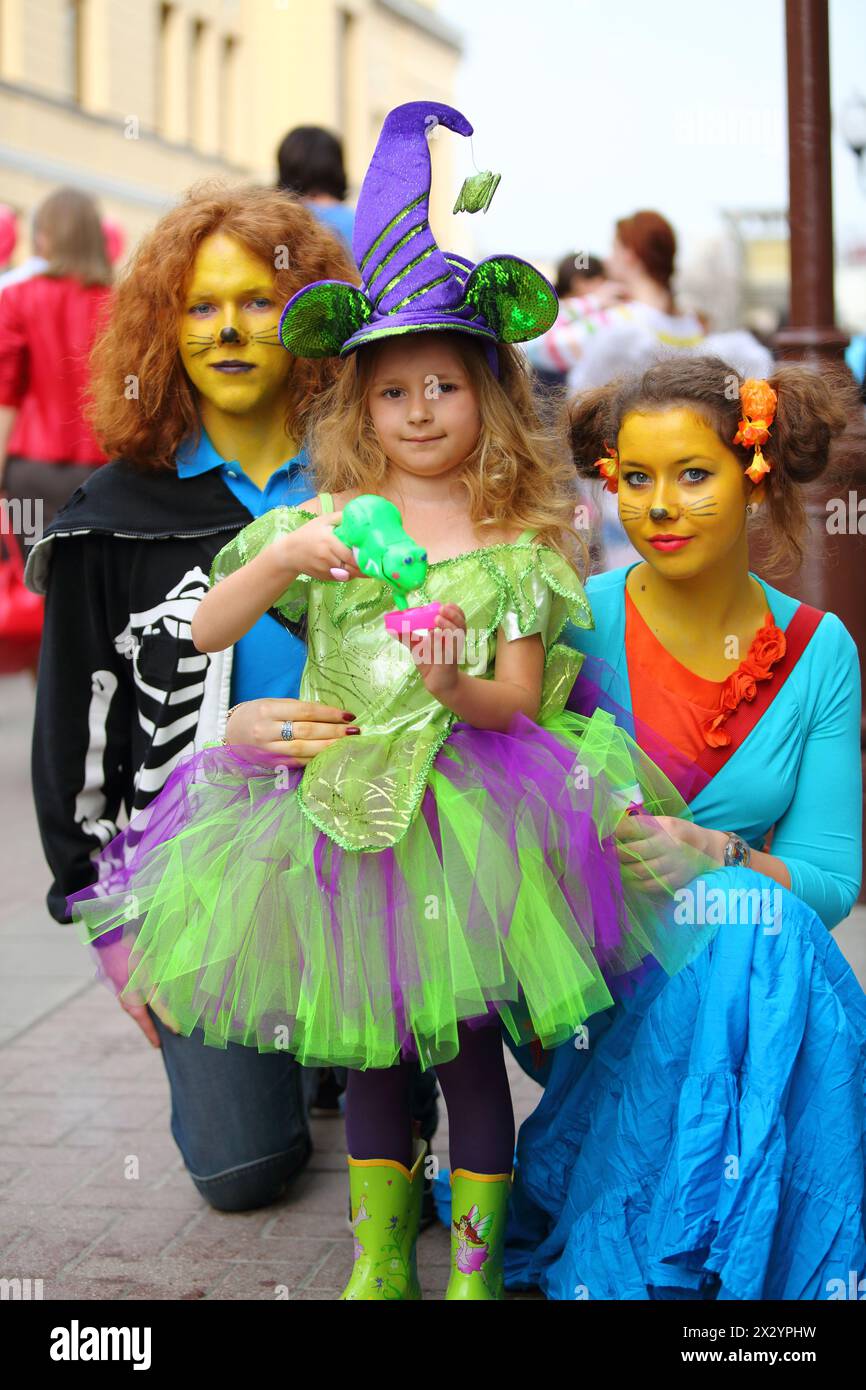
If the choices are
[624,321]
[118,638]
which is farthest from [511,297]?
[624,321]

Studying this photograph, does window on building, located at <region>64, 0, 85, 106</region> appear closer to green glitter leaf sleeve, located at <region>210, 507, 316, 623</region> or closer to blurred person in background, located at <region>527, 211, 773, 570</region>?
blurred person in background, located at <region>527, 211, 773, 570</region>

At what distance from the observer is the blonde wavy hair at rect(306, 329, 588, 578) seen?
9.18 ft

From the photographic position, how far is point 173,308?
325 centimetres

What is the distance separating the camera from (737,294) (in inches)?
439

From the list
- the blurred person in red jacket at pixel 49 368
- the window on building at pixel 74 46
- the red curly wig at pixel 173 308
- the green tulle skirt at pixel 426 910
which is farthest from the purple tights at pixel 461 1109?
the window on building at pixel 74 46

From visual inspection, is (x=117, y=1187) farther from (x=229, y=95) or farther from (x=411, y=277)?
(x=229, y=95)

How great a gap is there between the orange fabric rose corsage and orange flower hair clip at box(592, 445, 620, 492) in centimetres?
38

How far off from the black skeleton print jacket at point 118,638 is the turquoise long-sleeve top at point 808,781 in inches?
41.6

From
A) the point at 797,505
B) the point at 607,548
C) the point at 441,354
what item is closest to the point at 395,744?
the point at 441,354

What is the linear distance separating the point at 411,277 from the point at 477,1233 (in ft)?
5.30

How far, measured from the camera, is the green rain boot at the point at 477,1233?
273 centimetres

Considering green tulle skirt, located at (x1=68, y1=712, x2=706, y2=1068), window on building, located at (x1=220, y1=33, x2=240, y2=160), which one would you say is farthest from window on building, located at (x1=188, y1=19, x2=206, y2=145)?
green tulle skirt, located at (x1=68, y1=712, x2=706, y2=1068)
